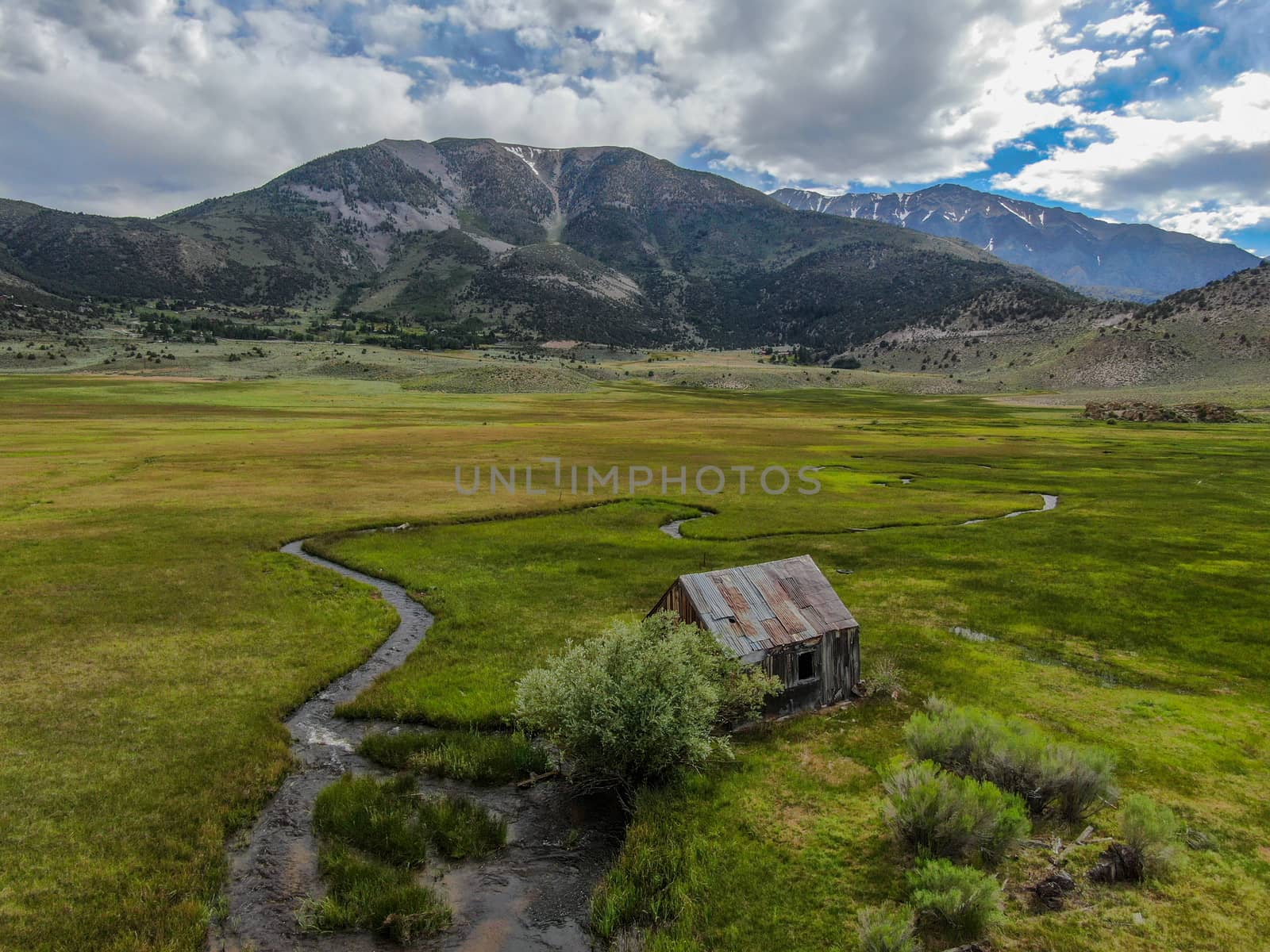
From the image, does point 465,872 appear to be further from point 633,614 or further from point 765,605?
point 633,614

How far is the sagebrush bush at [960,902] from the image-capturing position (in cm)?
1100

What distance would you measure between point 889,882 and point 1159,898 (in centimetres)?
458

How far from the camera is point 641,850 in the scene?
13.6m

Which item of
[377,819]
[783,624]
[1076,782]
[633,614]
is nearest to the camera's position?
[1076,782]

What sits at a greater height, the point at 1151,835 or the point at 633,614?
the point at 1151,835

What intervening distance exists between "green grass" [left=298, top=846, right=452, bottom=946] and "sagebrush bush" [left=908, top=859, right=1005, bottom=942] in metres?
8.54

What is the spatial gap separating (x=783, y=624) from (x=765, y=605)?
75 centimetres

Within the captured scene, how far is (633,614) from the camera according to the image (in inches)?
1084

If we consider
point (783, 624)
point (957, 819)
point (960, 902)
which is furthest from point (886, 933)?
point (783, 624)

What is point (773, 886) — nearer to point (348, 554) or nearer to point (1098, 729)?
point (1098, 729)

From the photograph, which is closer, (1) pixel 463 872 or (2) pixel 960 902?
(2) pixel 960 902

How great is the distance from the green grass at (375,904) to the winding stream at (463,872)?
19 centimetres

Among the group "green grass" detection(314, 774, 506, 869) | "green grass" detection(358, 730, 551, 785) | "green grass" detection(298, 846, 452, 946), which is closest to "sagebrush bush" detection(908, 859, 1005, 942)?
"green grass" detection(314, 774, 506, 869)

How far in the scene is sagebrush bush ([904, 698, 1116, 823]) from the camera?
14.0 meters
